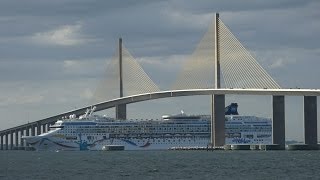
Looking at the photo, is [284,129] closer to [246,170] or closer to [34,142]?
[34,142]

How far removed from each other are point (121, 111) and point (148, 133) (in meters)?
7.21

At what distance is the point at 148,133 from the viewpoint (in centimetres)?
11906

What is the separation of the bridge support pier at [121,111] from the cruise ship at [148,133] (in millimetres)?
4240

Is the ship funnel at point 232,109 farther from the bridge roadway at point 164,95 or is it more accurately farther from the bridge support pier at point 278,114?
the bridge support pier at point 278,114

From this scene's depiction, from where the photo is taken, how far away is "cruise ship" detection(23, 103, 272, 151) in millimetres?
118438

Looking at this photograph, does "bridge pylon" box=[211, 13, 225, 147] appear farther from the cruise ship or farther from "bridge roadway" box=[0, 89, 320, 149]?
the cruise ship

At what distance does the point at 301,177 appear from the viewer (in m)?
54.7

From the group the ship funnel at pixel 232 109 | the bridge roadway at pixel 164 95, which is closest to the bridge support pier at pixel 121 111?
the bridge roadway at pixel 164 95

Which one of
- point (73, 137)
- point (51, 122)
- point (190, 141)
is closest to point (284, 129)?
point (190, 141)

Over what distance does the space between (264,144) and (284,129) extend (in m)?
9.11

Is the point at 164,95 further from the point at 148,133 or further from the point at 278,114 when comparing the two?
the point at 278,114

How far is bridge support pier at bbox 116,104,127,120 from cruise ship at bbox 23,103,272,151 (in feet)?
13.9

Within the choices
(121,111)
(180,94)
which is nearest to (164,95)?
(180,94)

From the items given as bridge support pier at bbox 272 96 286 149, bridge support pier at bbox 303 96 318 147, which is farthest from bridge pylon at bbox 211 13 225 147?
bridge support pier at bbox 303 96 318 147
